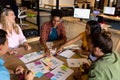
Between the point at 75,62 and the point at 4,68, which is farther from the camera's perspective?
the point at 75,62

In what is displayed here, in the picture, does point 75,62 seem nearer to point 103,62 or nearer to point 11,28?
point 103,62

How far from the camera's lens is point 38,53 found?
1717 mm

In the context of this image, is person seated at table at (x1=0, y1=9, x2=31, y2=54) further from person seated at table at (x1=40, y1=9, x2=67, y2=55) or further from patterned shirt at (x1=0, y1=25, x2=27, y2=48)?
person seated at table at (x1=40, y1=9, x2=67, y2=55)

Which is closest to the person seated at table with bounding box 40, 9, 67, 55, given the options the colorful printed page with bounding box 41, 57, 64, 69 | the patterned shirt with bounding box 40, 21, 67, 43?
the patterned shirt with bounding box 40, 21, 67, 43

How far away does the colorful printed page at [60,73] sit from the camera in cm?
124

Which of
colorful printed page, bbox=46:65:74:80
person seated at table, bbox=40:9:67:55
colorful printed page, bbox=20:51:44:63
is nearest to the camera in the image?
colorful printed page, bbox=46:65:74:80

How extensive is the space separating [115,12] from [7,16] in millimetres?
5191

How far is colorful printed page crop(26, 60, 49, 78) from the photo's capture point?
1.30m

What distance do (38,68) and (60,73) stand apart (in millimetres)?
223

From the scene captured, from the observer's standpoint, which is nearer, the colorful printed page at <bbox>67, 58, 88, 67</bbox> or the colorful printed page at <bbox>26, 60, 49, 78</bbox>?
the colorful printed page at <bbox>26, 60, 49, 78</bbox>

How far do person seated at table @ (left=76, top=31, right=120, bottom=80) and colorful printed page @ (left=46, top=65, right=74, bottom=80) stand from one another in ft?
0.96

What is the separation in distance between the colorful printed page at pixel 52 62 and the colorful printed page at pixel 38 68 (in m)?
0.05

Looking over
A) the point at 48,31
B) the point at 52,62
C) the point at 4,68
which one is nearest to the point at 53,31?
the point at 48,31

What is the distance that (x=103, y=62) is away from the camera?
1.02 metres
